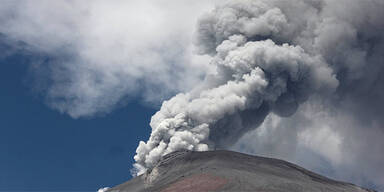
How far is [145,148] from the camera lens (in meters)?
96.5

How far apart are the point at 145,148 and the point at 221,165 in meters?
24.7

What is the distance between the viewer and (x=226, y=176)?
214 ft

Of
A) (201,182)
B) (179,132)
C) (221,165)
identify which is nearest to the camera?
(201,182)

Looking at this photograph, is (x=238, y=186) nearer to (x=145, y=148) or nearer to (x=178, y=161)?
(x=178, y=161)

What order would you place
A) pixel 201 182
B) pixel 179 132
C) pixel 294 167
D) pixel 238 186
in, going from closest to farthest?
pixel 238 186 → pixel 201 182 → pixel 294 167 → pixel 179 132

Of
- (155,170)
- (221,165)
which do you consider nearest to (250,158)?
(221,165)

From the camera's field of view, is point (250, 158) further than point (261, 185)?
Yes

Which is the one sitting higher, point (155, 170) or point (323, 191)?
point (155, 170)

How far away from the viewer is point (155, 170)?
276 ft

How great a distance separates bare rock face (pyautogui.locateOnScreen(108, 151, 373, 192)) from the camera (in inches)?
2440

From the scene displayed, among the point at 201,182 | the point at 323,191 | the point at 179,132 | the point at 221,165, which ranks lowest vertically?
the point at 323,191

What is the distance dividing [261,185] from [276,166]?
903 inches

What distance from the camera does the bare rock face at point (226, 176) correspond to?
61978 millimetres

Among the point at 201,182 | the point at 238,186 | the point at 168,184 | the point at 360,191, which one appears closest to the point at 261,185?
the point at 238,186
